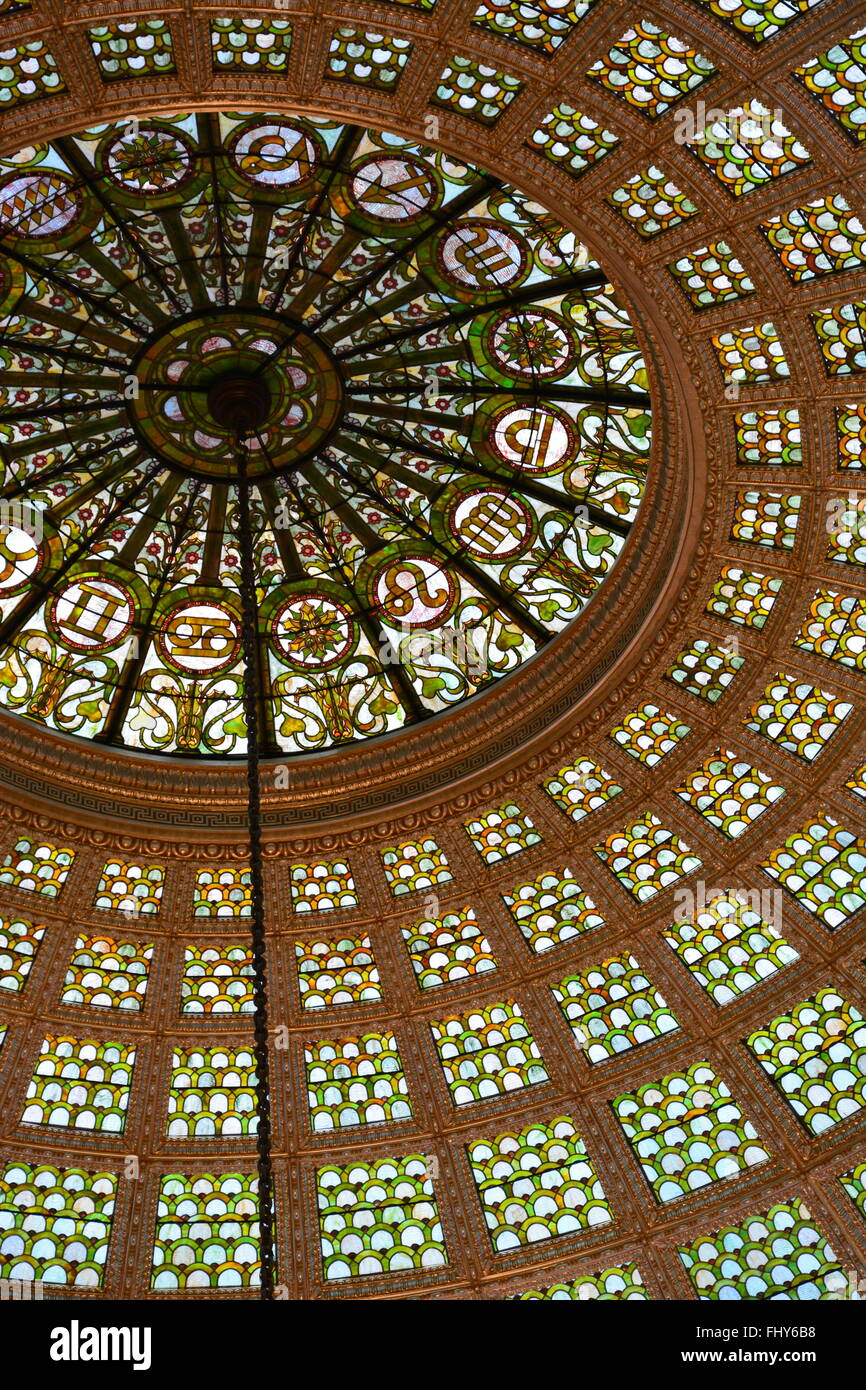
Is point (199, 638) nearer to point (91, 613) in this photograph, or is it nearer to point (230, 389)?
point (91, 613)

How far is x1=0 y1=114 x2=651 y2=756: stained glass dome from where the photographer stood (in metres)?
13.5

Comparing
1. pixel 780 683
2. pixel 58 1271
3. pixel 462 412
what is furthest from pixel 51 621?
pixel 780 683

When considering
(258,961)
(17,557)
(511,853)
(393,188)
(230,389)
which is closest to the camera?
(258,961)

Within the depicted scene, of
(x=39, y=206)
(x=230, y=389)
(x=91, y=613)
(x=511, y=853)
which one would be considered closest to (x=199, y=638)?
(x=91, y=613)

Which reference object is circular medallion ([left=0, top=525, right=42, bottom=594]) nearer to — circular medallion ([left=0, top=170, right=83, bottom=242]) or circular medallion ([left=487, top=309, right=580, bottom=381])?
circular medallion ([left=0, top=170, right=83, bottom=242])

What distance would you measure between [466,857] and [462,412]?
492cm

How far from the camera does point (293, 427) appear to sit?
1492cm

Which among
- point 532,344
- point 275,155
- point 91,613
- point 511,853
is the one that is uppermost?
point 91,613

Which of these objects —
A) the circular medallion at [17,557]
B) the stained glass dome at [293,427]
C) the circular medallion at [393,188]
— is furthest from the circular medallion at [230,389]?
the circular medallion at [17,557]

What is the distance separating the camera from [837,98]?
10633mm

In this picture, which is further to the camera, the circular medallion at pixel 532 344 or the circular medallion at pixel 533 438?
the circular medallion at pixel 533 438

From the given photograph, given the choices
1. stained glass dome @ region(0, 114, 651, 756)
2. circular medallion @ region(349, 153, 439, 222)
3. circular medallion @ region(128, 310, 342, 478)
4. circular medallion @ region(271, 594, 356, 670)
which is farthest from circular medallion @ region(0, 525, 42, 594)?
circular medallion @ region(349, 153, 439, 222)

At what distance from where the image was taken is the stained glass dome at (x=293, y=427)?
531 inches

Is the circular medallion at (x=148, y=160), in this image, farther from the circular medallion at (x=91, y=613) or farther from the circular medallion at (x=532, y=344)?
the circular medallion at (x=91, y=613)
